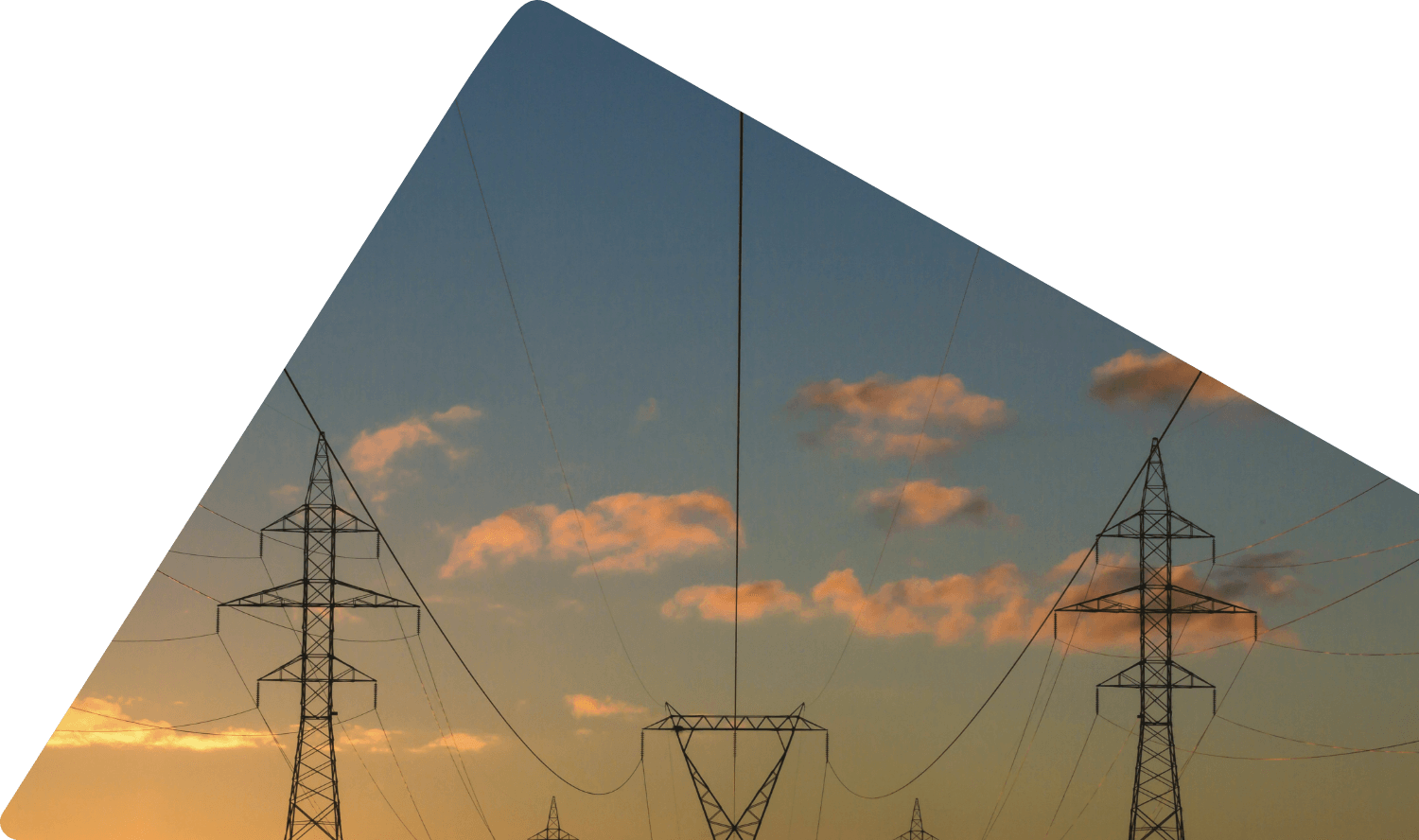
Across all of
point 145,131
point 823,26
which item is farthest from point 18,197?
point 823,26

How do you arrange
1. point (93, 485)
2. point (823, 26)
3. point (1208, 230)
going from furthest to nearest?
1. point (93, 485)
2. point (1208, 230)
3. point (823, 26)

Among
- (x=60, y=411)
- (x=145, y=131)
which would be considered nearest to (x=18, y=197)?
(x=145, y=131)

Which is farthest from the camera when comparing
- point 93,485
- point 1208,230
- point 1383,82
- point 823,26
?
point 93,485

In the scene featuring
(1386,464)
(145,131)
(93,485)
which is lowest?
(93,485)

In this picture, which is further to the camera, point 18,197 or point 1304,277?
point 1304,277

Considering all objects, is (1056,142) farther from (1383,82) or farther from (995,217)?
(1383,82)

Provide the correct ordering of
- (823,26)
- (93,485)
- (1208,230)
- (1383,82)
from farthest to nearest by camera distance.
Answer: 1. (93,485)
2. (1208,230)
3. (823,26)
4. (1383,82)

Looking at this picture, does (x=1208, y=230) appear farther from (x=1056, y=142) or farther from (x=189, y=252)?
(x=189, y=252)

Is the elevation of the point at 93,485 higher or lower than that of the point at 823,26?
lower

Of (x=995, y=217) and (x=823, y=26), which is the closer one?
(x=823, y=26)
